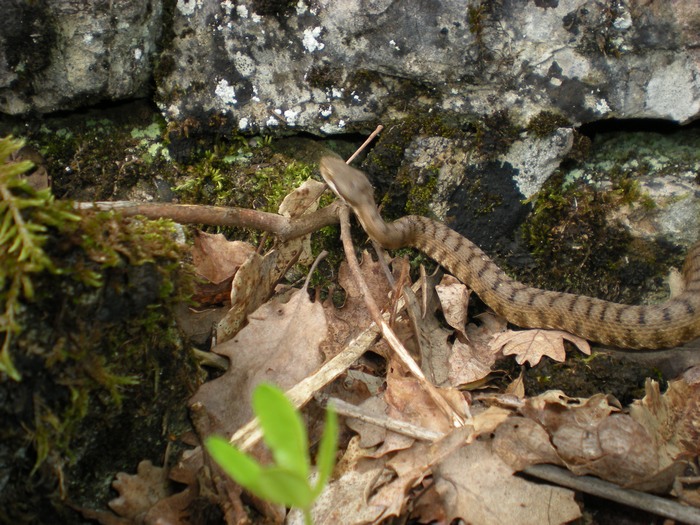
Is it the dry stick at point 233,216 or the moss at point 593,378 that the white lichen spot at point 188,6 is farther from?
the moss at point 593,378

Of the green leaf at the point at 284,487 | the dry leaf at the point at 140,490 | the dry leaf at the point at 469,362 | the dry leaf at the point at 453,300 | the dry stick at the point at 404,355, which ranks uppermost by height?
the green leaf at the point at 284,487

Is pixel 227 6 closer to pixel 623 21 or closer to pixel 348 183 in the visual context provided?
pixel 348 183

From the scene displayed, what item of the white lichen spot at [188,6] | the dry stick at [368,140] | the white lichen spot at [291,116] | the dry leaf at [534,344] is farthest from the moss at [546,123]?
the white lichen spot at [188,6]

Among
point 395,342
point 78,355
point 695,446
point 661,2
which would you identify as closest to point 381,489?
point 395,342

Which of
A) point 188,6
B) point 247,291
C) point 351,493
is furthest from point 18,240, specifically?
point 188,6

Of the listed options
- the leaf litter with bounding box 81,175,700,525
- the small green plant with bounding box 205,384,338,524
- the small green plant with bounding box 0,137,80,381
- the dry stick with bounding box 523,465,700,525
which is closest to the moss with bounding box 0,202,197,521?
the small green plant with bounding box 0,137,80,381

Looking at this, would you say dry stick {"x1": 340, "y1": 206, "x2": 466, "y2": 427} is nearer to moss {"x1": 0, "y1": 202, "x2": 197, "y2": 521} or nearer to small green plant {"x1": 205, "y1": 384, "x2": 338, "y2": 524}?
moss {"x1": 0, "y1": 202, "x2": 197, "y2": 521}

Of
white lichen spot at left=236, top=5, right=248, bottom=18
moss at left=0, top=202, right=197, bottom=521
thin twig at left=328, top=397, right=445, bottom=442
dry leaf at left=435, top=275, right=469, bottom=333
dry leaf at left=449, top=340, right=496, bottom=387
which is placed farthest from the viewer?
white lichen spot at left=236, top=5, right=248, bottom=18
